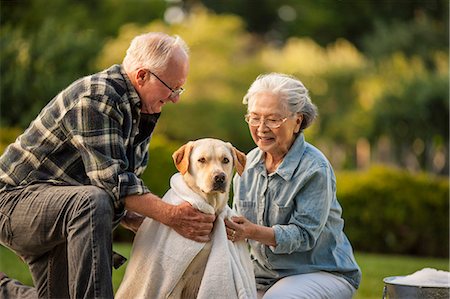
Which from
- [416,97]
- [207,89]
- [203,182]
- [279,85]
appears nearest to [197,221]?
[203,182]

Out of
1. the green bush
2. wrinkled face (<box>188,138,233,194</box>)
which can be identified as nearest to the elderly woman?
wrinkled face (<box>188,138,233,194</box>)

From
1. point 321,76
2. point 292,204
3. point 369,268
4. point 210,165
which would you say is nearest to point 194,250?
point 210,165

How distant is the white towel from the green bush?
8.76 meters

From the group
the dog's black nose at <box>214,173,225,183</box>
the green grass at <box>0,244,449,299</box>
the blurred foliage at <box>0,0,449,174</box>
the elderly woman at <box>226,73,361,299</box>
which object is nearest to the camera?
the dog's black nose at <box>214,173,225,183</box>

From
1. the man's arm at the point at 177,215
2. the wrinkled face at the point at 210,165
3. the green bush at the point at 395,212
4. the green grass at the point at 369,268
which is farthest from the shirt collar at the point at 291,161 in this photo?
the green bush at the point at 395,212

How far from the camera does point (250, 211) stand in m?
4.88

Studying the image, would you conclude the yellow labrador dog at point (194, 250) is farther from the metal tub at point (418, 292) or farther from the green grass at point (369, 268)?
the green grass at point (369, 268)

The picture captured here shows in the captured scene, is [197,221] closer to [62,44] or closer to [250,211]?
[250,211]

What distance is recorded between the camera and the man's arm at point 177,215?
433 cm

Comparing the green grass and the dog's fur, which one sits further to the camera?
the green grass

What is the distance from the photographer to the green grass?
850cm

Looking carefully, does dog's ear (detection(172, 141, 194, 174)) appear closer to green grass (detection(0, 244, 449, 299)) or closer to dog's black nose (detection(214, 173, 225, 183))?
dog's black nose (detection(214, 173, 225, 183))

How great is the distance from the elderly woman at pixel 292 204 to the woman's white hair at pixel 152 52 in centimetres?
55

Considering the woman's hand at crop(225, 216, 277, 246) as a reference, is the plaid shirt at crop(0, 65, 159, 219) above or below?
above
